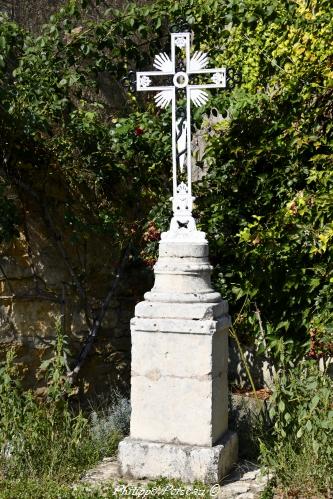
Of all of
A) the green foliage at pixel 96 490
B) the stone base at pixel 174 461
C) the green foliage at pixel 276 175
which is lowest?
the green foliage at pixel 96 490

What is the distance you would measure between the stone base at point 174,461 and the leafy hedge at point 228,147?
45.9 inches

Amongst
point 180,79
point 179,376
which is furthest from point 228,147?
point 179,376

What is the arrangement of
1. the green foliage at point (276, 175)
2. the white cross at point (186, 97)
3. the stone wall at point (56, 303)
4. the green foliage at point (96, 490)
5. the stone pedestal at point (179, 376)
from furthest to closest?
the stone wall at point (56, 303)
the green foliage at point (276, 175)
the white cross at point (186, 97)
the stone pedestal at point (179, 376)
the green foliage at point (96, 490)

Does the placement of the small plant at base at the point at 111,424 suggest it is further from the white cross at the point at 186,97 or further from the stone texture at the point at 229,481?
the white cross at the point at 186,97

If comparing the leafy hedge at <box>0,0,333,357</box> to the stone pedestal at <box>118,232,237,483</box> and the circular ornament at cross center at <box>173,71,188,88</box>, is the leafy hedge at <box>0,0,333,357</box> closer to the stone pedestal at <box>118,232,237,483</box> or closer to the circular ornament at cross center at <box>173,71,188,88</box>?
the circular ornament at cross center at <box>173,71,188,88</box>

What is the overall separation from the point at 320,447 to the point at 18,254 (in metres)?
2.68

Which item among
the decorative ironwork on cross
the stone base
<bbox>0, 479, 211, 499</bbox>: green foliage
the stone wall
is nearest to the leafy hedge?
the stone wall

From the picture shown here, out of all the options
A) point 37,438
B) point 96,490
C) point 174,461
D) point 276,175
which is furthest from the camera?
point 276,175

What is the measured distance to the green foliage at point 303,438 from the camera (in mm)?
4023

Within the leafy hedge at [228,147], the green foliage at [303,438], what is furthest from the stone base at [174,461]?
the leafy hedge at [228,147]

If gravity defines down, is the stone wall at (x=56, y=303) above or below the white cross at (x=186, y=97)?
below

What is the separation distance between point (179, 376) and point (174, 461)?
1.53ft

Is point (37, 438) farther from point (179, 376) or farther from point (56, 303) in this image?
point (56, 303)

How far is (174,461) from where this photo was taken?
4.22 metres
